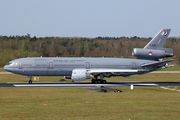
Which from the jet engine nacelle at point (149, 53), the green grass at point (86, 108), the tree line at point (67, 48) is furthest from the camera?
the tree line at point (67, 48)

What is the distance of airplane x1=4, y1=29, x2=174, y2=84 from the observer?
4884cm

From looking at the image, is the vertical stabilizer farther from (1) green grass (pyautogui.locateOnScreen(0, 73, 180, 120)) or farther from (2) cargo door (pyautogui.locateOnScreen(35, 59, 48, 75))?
(1) green grass (pyautogui.locateOnScreen(0, 73, 180, 120))

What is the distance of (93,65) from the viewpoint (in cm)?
5034

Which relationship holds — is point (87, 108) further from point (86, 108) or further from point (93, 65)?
point (93, 65)

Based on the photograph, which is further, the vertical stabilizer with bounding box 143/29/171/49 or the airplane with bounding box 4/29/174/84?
the vertical stabilizer with bounding box 143/29/171/49

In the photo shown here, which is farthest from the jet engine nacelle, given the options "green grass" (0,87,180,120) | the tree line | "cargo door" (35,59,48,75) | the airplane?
the tree line

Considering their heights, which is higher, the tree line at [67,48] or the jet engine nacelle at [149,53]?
the tree line at [67,48]

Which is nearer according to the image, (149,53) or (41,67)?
(41,67)

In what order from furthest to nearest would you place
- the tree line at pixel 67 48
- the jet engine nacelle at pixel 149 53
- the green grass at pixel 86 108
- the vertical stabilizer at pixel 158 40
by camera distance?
the tree line at pixel 67 48 < the vertical stabilizer at pixel 158 40 < the jet engine nacelle at pixel 149 53 < the green grass at pixel 86 108

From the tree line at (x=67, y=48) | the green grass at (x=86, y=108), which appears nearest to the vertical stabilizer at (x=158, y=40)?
the green grass at (x=86, y=108)

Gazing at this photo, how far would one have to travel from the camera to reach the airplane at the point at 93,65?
1923 inches

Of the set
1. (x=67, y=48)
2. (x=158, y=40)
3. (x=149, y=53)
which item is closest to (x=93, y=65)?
(x=149, y=53)

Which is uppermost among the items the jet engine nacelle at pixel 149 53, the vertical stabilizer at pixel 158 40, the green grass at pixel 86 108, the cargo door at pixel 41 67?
the vertical stabilizer at pixel 158 40

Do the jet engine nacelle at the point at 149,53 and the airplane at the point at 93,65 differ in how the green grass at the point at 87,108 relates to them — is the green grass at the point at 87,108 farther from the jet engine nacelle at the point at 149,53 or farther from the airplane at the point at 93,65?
the jet engine nacelle at the point at 149,53
